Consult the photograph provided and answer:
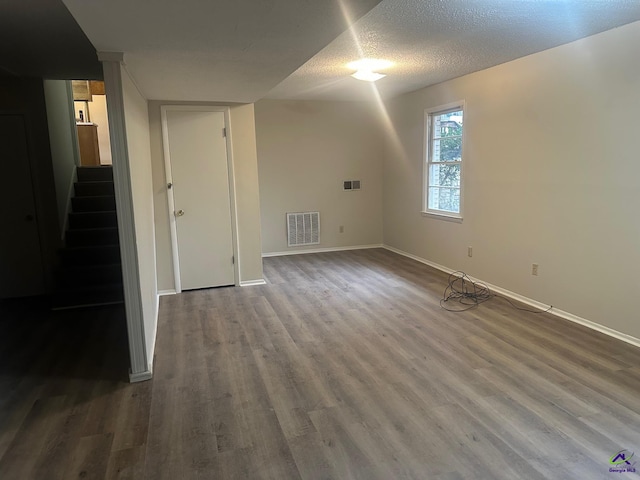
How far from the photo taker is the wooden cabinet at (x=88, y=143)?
7246 mm

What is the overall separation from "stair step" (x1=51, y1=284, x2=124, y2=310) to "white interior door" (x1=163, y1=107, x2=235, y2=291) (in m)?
0.67

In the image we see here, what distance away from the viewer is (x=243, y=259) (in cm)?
511

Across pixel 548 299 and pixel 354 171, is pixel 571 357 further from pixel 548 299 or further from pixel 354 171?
pixel 354 171

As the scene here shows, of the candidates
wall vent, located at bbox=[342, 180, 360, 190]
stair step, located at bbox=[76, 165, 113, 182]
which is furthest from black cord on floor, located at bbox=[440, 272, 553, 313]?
stair step, located at bbox=[76, 165, 113, 182]

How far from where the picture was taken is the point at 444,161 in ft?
18.0

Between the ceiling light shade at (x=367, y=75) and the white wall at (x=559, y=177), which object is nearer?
the white wall at (x=559, y=177)

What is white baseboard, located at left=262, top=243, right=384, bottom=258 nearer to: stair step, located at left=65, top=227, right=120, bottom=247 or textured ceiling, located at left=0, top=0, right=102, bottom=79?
stair step, located at left=65, top=227, right=120, bottom=247

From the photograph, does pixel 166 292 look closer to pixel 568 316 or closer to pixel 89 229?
pixel 89 229

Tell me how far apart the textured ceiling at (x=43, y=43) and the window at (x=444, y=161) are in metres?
3.94

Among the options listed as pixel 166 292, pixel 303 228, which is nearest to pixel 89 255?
pixel 166 292

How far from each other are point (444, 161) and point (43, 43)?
4362mm

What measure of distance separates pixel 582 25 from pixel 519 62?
39.7 inches

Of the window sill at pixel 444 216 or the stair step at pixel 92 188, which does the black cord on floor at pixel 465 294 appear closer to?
the window sill at pixel 444 216

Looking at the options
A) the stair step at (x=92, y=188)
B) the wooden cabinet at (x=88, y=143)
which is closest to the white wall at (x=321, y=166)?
the stair step at (x=92, y=188)
